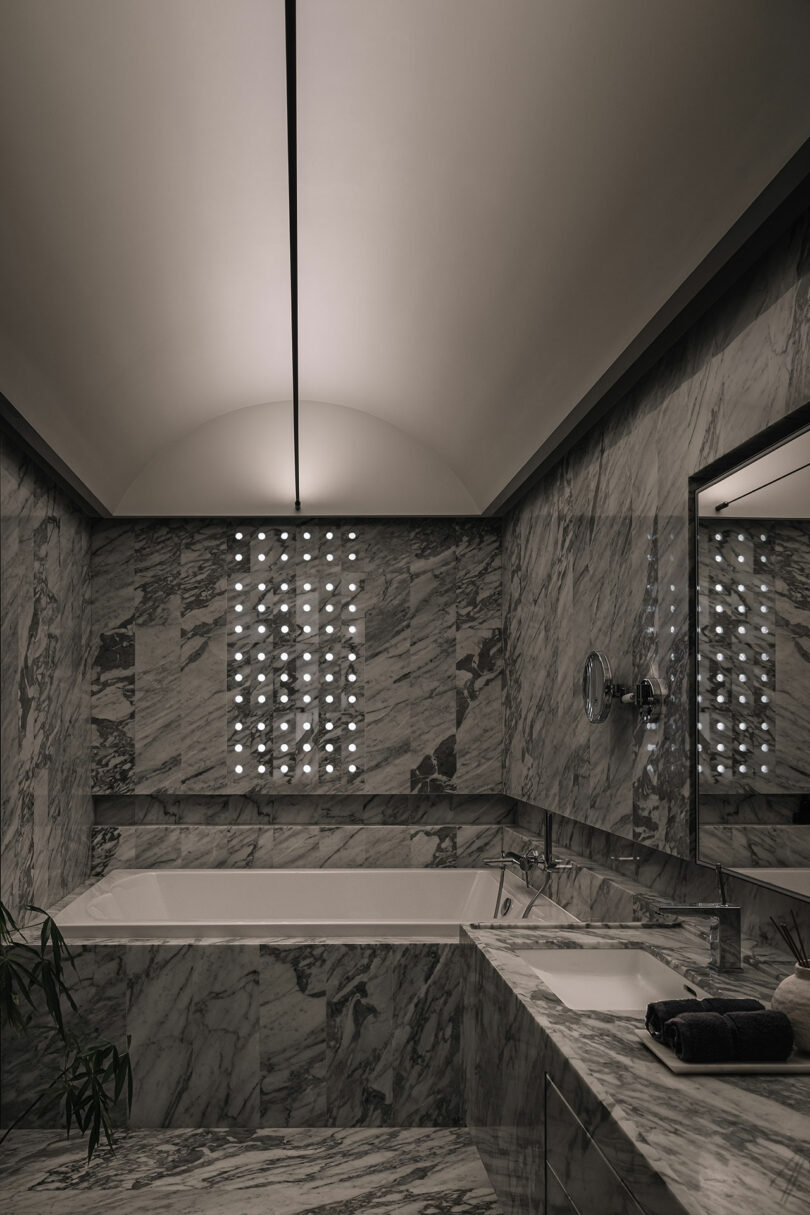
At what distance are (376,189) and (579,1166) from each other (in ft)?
8.22

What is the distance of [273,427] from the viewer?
16.1 ft

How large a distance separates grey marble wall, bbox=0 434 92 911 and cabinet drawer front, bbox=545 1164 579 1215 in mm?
2361

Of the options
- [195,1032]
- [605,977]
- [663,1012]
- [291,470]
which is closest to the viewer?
[663,1012]

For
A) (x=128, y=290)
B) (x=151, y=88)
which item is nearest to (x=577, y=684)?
(x=128, y=290)

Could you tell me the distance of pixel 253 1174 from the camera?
3078mm

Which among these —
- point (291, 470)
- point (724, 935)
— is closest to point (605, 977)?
point (724, 935)

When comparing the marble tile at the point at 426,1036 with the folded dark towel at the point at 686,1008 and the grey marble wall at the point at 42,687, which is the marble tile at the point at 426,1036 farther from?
the folded dark towel at the point at 686,1008

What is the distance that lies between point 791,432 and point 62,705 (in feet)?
10.6

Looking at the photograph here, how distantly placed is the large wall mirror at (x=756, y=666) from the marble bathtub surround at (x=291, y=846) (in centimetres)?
246

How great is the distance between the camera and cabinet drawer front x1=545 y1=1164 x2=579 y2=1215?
1767 mm

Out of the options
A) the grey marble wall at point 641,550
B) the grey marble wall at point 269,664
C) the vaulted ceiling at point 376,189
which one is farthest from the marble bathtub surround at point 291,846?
the vaulted ceiling at point 376,189

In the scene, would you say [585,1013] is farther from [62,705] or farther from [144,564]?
[144,564]

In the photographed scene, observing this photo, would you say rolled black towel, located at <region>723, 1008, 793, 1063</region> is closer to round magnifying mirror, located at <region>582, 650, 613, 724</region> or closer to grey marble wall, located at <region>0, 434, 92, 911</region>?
round magnifying mirror, located at <region>582, 650, 613, 724</region>

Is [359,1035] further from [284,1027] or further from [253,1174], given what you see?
[253,1174]
